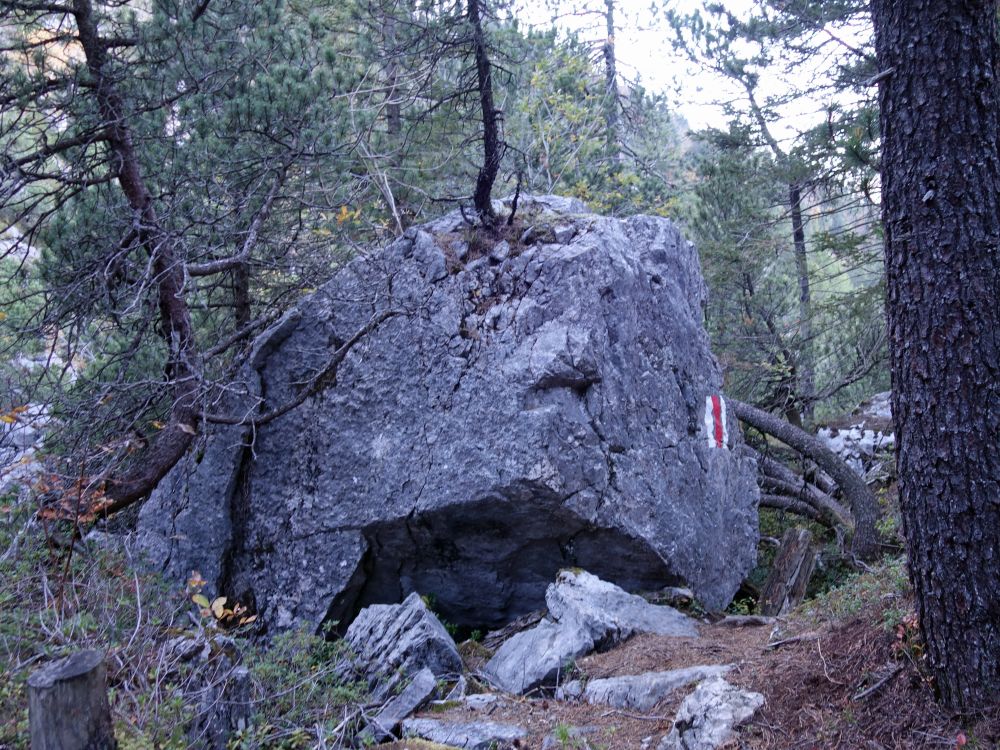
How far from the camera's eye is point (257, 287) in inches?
363

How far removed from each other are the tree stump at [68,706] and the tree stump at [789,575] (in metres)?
5.63

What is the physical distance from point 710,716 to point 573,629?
6.02 ft

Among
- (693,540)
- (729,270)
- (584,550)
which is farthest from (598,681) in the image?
(729,270)

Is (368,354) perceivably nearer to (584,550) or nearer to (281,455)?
(281,455)

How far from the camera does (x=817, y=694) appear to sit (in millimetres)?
3898

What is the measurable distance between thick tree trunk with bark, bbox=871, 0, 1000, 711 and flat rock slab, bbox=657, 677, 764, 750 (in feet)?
2.94

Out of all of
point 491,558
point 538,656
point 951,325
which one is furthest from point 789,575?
point 951,325

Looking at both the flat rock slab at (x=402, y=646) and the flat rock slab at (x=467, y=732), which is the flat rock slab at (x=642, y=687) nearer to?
the flat rock slab at (x=467, y=732)

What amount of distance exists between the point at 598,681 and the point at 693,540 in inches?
78.9

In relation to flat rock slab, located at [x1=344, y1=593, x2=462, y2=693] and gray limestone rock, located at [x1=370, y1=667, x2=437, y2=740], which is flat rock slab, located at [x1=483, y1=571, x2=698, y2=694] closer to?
flat rock slab, located at [x1=344, y1=593, x2=462, y2=693]

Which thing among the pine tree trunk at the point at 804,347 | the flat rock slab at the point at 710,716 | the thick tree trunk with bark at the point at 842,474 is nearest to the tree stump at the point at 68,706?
the flat rock slab at the point at 710,716

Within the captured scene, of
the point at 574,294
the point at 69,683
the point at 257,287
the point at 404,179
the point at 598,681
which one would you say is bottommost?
the point at 598,681

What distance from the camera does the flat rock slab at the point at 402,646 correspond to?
5.45 metres

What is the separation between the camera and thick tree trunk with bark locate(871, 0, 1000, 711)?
340 cm
